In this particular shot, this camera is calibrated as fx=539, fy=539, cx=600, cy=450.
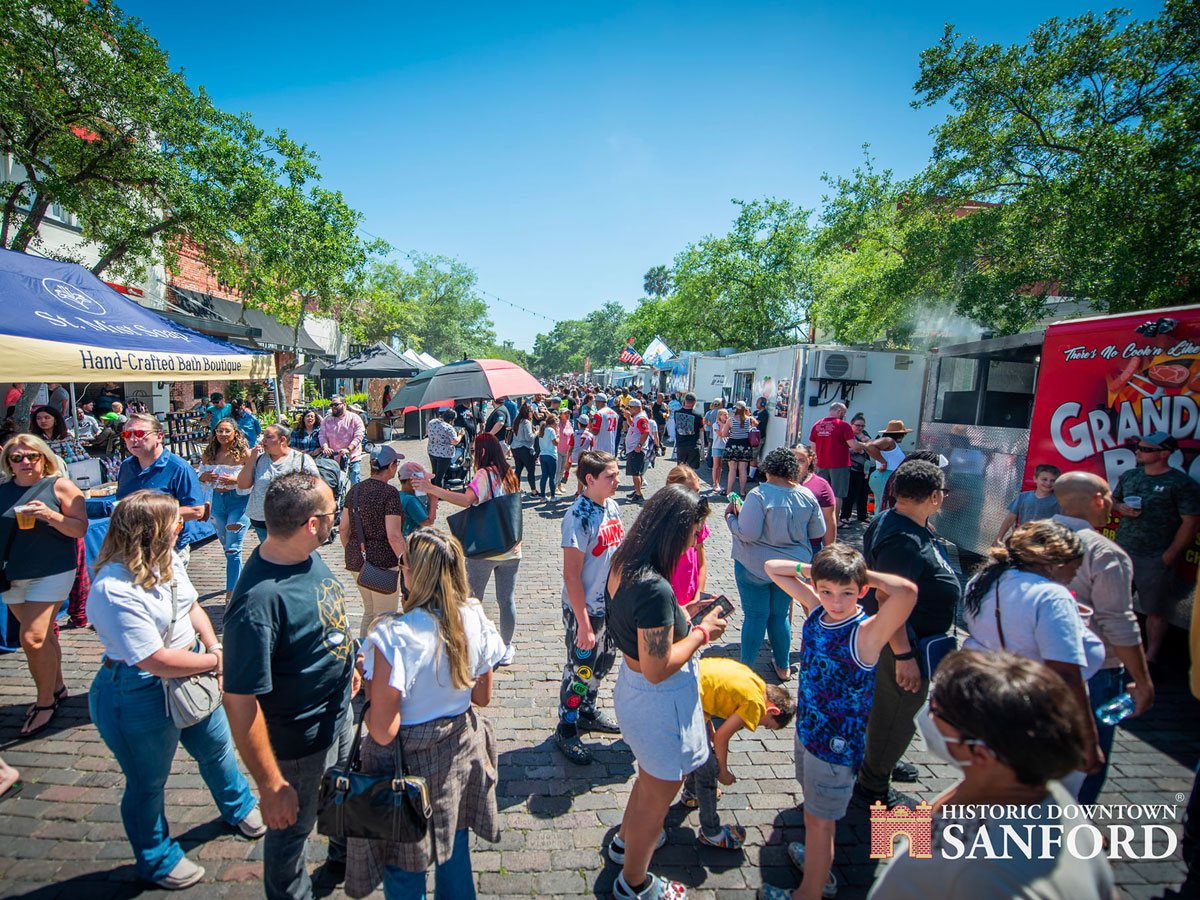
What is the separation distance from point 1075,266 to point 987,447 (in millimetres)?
5048

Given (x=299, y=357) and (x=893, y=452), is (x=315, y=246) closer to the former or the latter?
(x=299, y=357)

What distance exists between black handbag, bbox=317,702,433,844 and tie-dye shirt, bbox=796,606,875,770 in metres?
1.63

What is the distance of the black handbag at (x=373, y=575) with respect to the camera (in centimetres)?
393

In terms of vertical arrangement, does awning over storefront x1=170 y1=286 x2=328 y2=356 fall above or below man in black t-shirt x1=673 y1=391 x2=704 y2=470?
above

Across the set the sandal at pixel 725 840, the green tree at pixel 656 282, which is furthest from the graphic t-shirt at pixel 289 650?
the green tree at pixel 656 282

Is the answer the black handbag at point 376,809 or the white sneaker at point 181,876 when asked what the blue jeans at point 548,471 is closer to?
the white sneaker at point 181,876

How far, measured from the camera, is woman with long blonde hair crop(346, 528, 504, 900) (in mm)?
1863

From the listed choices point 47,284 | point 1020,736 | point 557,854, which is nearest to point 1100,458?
point 1020,736

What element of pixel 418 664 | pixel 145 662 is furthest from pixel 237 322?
pixel 418 664

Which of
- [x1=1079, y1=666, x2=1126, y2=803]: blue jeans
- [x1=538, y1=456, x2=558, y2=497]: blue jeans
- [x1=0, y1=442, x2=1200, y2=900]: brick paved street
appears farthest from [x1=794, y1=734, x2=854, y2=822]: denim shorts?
[x1=538, y1=456, x2=558, y2=497]: blue jeans

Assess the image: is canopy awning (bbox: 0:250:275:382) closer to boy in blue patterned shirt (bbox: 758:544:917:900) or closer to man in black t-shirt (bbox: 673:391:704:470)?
boy in blue patterned shirt (bbox: 758:544:917:900)

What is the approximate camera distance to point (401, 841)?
1.84 meters

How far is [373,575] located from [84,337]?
14.5 feet

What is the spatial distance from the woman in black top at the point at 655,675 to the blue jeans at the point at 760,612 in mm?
1965
